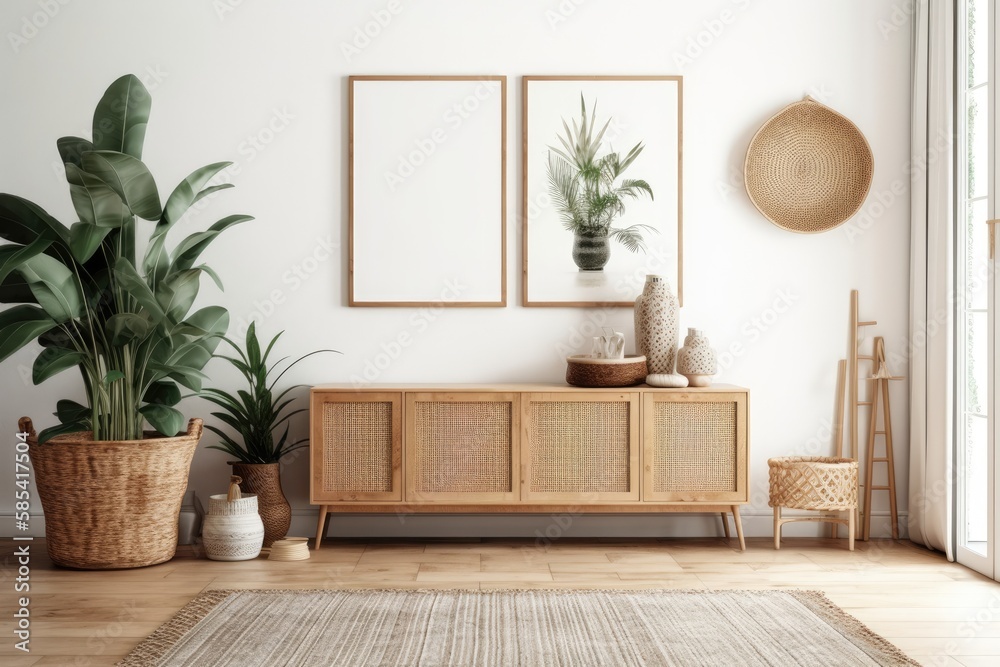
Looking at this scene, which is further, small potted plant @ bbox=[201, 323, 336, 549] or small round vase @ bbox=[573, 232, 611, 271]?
small round vase @ bbox=[573, 232, 611, 271]

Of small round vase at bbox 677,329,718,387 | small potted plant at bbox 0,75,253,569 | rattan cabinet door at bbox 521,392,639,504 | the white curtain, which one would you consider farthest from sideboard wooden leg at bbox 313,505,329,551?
the white curtain

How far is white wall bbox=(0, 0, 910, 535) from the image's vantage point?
3.92 meters

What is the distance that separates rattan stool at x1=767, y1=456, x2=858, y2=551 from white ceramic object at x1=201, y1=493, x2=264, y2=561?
220 centimetres

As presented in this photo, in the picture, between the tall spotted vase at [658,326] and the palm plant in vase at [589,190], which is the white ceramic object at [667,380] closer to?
the tall spotted vase at [658,326]

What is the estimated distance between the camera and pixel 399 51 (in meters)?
3.93

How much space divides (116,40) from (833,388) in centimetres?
368

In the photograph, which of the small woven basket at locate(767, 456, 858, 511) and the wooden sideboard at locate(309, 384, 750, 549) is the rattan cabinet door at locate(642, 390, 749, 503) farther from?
the small woven basket at locate(767, 456, 858, 511)

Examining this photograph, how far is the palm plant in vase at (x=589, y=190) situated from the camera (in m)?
3.93

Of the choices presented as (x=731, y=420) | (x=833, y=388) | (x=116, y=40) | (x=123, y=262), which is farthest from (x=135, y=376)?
(x=833, y=388)

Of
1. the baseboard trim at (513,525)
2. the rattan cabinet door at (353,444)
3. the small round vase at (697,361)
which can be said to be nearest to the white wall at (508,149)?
the baseboard trim at (513,525)

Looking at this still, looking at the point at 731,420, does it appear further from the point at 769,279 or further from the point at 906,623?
the point at 906,623

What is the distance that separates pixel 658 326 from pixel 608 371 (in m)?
0.32

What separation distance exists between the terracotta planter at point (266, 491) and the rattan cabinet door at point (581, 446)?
106 centimetres

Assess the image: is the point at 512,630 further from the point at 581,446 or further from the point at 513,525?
the point at 513,525
